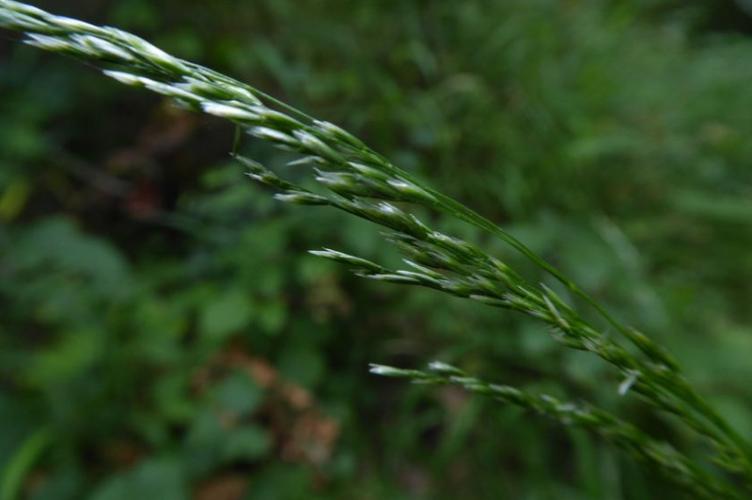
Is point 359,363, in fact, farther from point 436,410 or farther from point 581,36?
point 581,36

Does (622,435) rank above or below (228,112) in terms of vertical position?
below

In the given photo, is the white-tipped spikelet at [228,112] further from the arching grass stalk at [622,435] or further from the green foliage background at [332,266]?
the green foliage background at [332,266]

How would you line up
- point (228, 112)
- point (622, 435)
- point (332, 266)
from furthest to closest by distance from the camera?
point (332, 266)
point (622, 435)
point (228, 112)

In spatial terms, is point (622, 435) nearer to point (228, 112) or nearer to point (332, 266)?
point (228, 112)

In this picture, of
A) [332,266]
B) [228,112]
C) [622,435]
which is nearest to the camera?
[228,112]

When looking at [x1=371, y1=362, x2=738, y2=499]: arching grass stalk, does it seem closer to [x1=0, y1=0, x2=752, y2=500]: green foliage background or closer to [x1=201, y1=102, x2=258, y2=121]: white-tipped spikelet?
[x1=201, y1=102, x2=258, y2=121]: white-tipped spikelet

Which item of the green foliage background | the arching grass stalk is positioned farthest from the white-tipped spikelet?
the green foliage background

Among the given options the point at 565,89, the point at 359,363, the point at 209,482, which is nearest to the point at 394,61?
the point at 565,89

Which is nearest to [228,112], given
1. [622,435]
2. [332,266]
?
[622,435]
